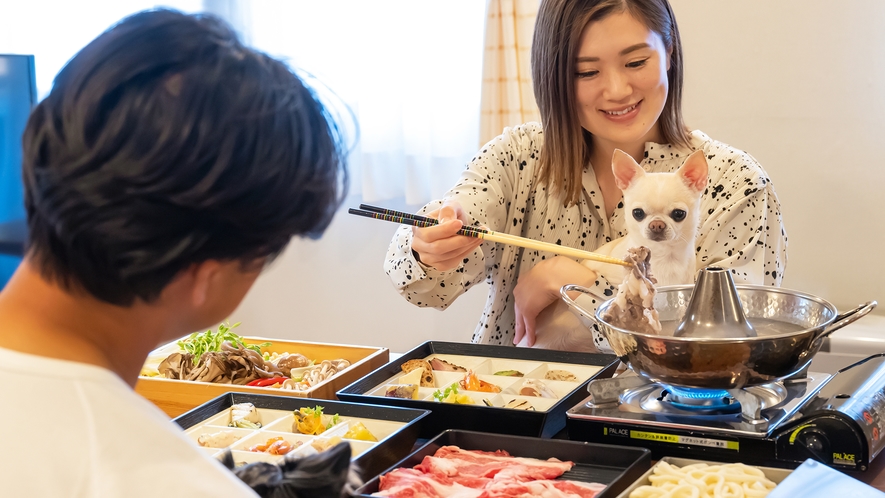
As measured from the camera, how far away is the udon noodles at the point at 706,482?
1042 mm

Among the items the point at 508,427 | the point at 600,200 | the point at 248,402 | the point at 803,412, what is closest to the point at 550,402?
the point at 508,427

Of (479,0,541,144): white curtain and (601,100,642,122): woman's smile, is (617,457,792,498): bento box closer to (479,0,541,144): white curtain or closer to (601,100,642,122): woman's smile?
(601,100,642,122): woman's smile

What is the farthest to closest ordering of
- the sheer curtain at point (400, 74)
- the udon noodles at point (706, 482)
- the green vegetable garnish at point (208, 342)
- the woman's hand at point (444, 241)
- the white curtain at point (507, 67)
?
the sheer curtain at point (400, 74) < the white curtain at point (507, 67) < the green vegetable garnish at point (208, 342) < the woman's hand at point (444, 241) < the udon noodles at point (706, 482)

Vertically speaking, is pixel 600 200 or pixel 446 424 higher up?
pixel 600 200

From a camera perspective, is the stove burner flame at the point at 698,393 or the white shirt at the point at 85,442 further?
the stove burner flame at the point at 698,393

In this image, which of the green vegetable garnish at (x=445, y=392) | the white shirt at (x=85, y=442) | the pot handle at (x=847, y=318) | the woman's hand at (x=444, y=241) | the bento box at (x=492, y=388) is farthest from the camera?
the woman's hand at (x=444, y=241)

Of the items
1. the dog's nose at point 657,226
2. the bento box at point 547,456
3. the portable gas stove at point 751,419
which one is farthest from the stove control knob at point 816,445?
the dog's nose at point 657,226

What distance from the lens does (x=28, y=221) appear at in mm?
618

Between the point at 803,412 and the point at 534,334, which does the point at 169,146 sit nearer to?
the point at 803,412

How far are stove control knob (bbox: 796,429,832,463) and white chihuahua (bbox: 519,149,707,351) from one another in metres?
0.57

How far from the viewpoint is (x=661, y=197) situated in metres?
1.68

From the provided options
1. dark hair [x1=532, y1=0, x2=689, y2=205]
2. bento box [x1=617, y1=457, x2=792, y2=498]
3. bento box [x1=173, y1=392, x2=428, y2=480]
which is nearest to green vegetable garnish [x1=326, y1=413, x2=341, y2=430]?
bento box [x1=173, y1=392, x2=428, y2=480]

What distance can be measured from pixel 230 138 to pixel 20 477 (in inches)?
10.5

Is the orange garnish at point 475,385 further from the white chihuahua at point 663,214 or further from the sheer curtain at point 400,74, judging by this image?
the sheer curtain at point 400,74
